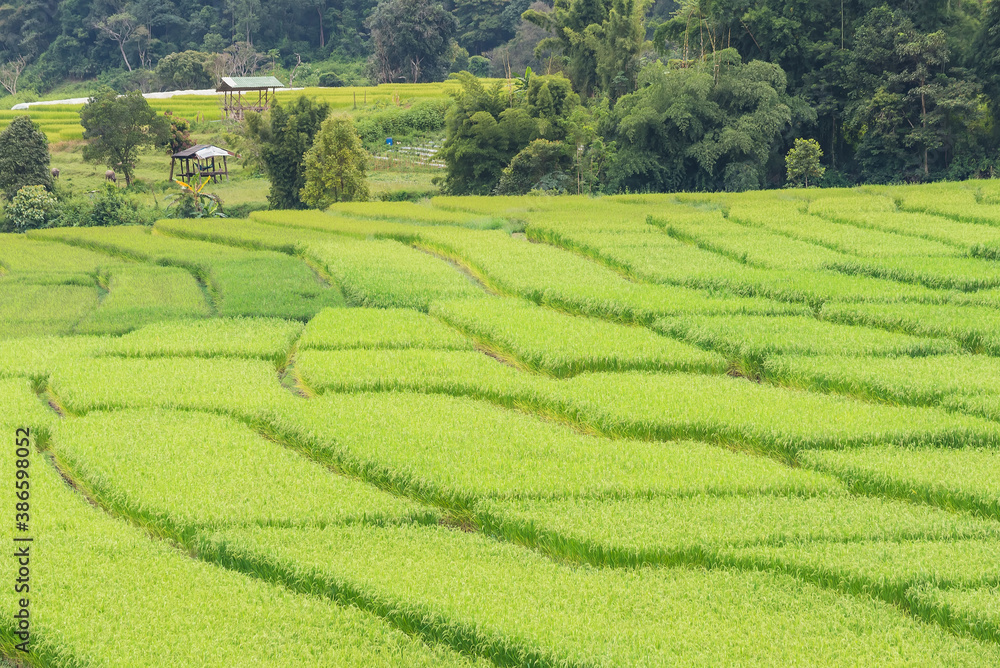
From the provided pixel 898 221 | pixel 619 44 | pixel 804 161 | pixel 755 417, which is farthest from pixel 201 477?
pixel 619 44

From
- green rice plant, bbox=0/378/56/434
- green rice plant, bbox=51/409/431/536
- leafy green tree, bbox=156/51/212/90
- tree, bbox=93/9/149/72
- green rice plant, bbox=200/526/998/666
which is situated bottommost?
green rice plant, bbox=200/526/998/666

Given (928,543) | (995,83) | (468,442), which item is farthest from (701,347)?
(995,83)

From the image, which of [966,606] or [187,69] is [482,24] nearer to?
[187,69]

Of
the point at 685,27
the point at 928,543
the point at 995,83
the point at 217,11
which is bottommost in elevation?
the point at 928,543

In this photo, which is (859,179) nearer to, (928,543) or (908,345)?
(908,345)

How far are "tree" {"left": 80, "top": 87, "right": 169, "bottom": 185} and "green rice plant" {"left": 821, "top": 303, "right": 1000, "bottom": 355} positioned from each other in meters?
27.4

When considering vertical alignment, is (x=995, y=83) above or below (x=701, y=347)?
above

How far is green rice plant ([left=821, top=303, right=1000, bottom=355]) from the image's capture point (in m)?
10.0

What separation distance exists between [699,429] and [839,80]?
22.9m

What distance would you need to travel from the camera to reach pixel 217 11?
6450cm

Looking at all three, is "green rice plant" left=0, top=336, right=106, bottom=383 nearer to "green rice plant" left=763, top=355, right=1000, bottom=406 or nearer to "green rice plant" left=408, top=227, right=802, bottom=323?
"green rice plant" left=408, top=227, right=802, bottom=323

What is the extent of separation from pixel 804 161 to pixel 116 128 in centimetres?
2256

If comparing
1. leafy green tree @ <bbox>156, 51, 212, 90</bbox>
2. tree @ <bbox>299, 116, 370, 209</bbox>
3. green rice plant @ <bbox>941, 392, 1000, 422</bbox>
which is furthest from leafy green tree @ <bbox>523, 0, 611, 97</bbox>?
leafy green tree @ <bbox>156, 51, 212, 90</bbox>

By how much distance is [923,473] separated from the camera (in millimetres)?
6422
